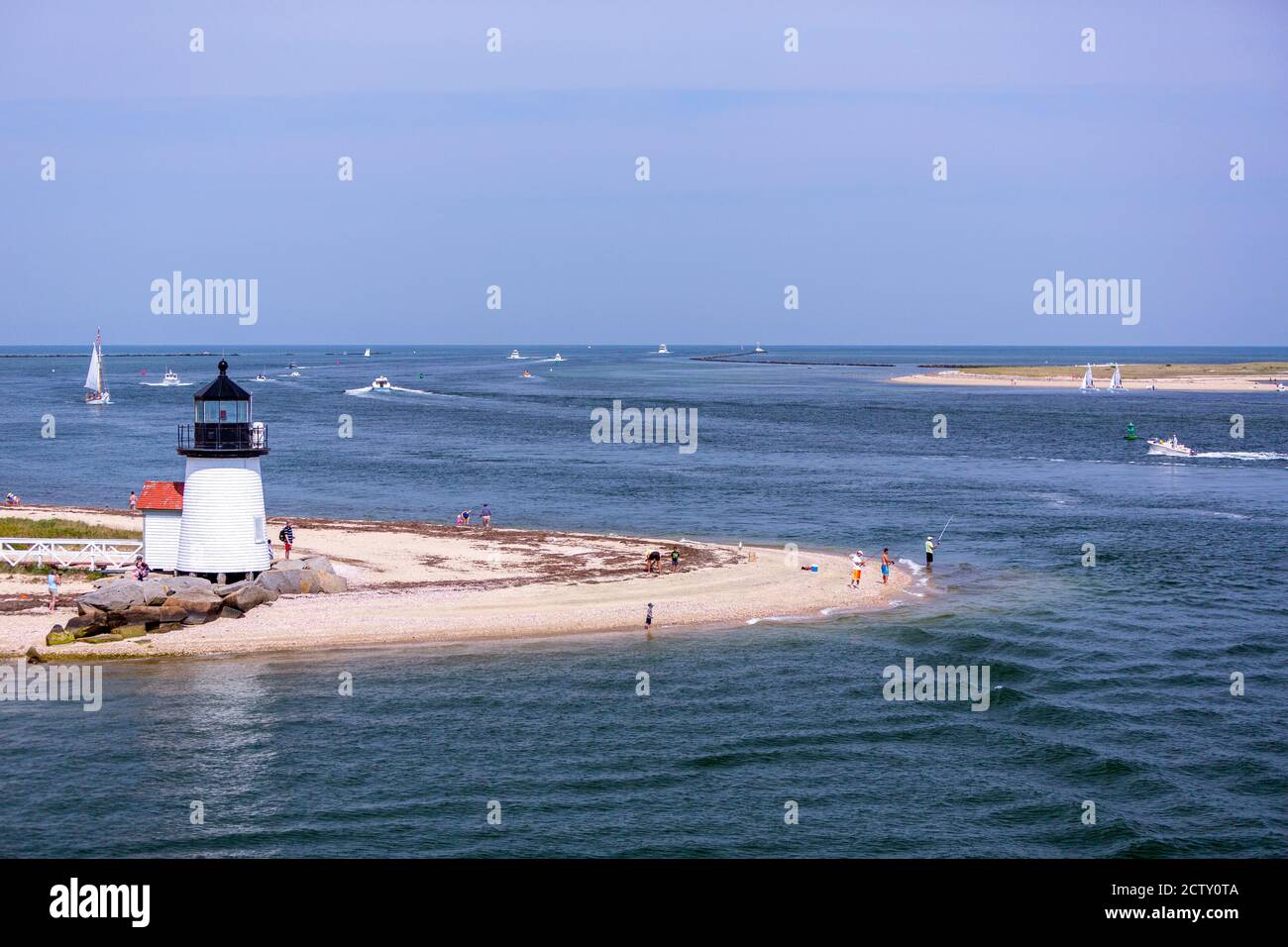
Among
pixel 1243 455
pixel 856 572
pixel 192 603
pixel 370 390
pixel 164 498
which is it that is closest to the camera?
pixel 192 603

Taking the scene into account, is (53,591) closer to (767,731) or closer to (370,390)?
(767,731)

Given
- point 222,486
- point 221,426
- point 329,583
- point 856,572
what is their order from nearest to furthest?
point 221,426
point 222,486
point 329,583
point 856,572

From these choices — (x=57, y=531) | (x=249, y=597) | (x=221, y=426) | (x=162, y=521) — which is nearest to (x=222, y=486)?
(x=221, y=426)

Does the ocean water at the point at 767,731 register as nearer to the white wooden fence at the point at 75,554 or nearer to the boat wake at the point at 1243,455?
the white wooden fence at the point at 75,554

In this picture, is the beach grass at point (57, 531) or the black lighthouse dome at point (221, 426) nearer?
the black lighthouse dome at point (221, 426)

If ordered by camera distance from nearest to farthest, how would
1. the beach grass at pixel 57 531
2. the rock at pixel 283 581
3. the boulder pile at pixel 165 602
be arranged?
the boulder pile at pixel 165 602 → the rock at pixel 283 581 → the beach grass at pixel 57 531

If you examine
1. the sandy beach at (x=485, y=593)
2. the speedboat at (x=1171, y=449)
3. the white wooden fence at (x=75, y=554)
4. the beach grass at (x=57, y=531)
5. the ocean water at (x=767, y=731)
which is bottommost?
the ocean water at (x=767, y=731)

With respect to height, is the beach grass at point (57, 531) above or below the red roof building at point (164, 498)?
below

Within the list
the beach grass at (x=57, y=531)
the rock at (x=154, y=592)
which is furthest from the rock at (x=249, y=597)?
the beach grass at (x=57, y=531)

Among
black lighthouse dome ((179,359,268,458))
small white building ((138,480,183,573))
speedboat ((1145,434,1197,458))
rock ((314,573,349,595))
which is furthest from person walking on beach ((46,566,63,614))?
Result: speedboat ((1145,434,1197,458))
